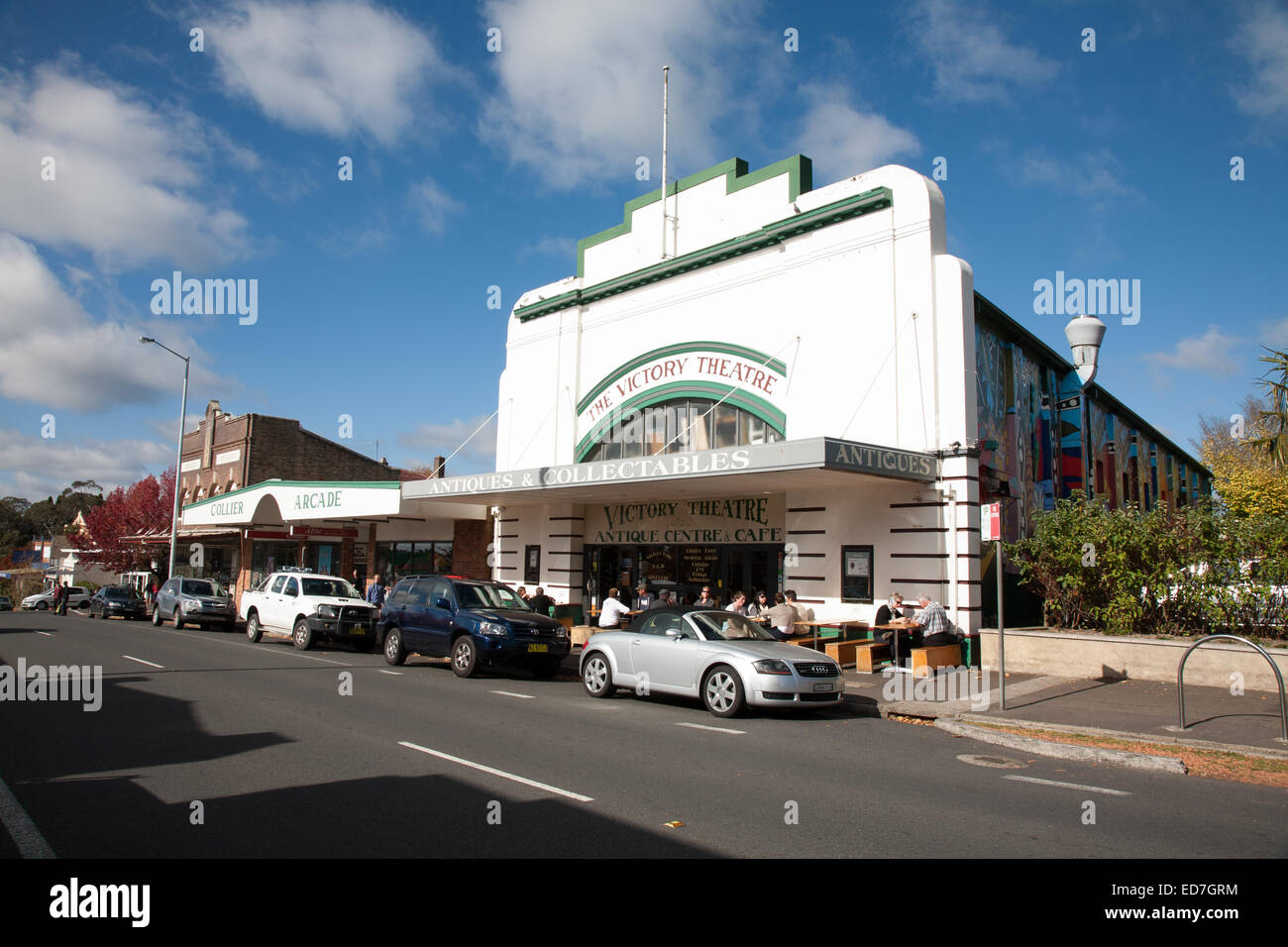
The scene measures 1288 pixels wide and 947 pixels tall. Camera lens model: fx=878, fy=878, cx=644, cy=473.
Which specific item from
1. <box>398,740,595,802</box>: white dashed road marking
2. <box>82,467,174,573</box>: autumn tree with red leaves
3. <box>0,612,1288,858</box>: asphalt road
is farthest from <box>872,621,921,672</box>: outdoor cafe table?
<box>82,467,174,573</box>: autumn tree with red leaves

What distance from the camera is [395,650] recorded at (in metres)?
17.4

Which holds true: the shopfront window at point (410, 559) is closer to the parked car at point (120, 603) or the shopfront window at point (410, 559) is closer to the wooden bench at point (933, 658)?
the parked car at point (120, 603)

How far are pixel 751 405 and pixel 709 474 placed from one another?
382cm

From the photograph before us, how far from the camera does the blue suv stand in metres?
15.4

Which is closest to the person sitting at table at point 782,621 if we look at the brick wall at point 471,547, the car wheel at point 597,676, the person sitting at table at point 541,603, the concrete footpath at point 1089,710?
Result: the concrete footpath at point 1089,710

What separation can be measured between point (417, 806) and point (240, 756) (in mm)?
2727

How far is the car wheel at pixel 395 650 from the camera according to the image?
56.8 feet

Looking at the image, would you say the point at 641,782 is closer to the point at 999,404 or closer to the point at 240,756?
the point at 240,756

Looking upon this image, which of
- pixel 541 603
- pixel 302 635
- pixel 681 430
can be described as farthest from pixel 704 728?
pixel 302 635

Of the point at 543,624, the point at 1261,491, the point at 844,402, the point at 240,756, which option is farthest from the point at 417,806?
the point at 1261,491

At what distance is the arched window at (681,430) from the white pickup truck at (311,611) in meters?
7.25

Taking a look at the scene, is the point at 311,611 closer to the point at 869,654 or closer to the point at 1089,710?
the point at 869,654

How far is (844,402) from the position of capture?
708 inches

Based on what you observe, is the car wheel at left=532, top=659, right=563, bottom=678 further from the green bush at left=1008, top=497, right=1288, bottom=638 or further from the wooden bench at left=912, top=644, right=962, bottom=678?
the green bush at left=1008, top=497, right=1288, bottom=638
